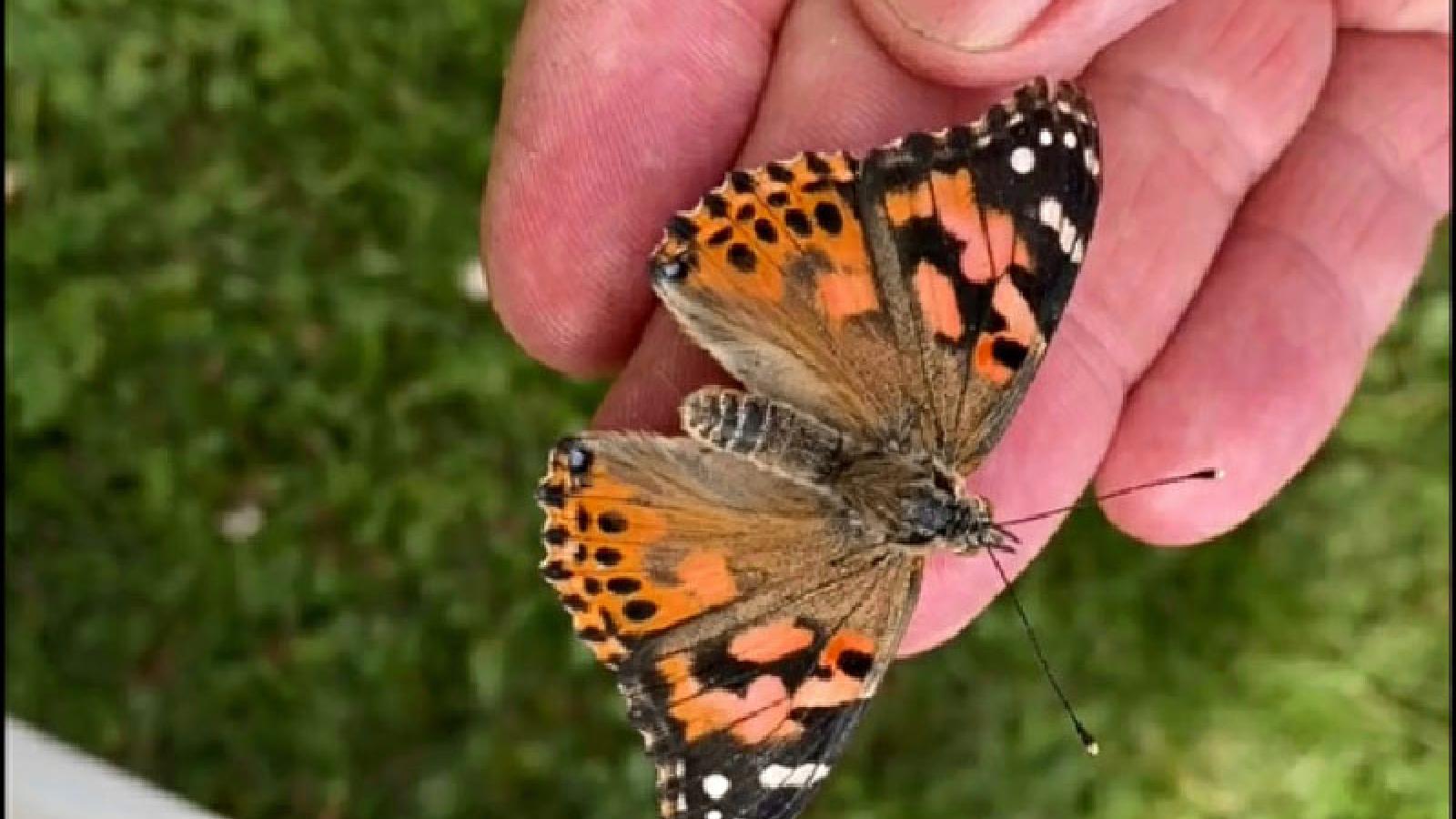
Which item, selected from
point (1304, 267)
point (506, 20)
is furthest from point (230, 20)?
point (1304, 267)

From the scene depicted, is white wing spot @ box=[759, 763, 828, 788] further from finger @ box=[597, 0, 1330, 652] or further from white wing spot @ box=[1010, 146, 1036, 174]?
white wing spot @ box=[1010, 146, 1036, 174]

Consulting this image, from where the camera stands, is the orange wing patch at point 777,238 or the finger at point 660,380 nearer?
the orange wing patch at point 777,238

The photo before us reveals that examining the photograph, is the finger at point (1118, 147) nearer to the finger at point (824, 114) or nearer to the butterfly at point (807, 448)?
the finger at point (824, 114)

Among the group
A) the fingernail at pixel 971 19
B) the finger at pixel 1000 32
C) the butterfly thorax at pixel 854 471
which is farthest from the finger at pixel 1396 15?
the butterfly thorax at pixel 854 471

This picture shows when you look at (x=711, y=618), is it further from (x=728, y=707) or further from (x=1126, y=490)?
(x=1126, y=490)

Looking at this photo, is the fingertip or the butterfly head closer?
the butterfly head

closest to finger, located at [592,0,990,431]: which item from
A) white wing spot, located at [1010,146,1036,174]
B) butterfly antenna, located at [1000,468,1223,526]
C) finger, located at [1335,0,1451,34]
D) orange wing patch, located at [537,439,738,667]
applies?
orange wing patch, located at [537,439,738,667]

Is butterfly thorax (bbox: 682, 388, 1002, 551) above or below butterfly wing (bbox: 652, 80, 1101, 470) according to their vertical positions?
below

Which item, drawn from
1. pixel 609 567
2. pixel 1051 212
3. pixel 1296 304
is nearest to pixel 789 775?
pixel 609 567
